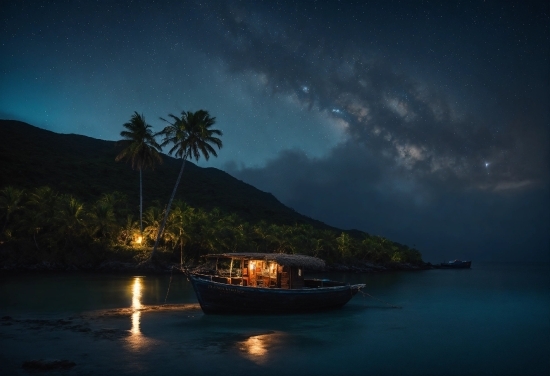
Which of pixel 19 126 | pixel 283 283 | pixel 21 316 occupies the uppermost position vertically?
pixel 19 126

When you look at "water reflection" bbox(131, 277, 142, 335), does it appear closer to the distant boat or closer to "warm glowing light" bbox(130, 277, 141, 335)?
"warm glowing light" bbox(130, 277, 141, 335)

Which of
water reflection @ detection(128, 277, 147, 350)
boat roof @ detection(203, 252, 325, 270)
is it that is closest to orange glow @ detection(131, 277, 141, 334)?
water reflection @ detection(128, 277, 147, 350)

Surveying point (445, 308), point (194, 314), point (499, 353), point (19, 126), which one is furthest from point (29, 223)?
point (19, 126)

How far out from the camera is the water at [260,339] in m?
12.4

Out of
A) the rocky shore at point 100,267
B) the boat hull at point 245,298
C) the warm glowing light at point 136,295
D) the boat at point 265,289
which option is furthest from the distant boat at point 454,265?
the boat hull at point 245,298

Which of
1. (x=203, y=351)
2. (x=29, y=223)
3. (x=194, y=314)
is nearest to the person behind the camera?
(x=203, y=351)

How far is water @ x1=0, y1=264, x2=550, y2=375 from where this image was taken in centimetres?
1238

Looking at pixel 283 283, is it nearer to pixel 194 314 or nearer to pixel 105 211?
pixel 194 314

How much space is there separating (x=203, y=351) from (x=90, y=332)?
5.23m

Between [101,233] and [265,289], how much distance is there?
3575 cm

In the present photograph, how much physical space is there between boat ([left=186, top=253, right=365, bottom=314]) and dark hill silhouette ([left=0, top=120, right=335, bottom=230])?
1466 inches

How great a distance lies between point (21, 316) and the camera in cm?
1880

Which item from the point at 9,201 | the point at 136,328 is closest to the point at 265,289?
the point at 136,328

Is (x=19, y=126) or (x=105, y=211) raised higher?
(x=19, y=126)
